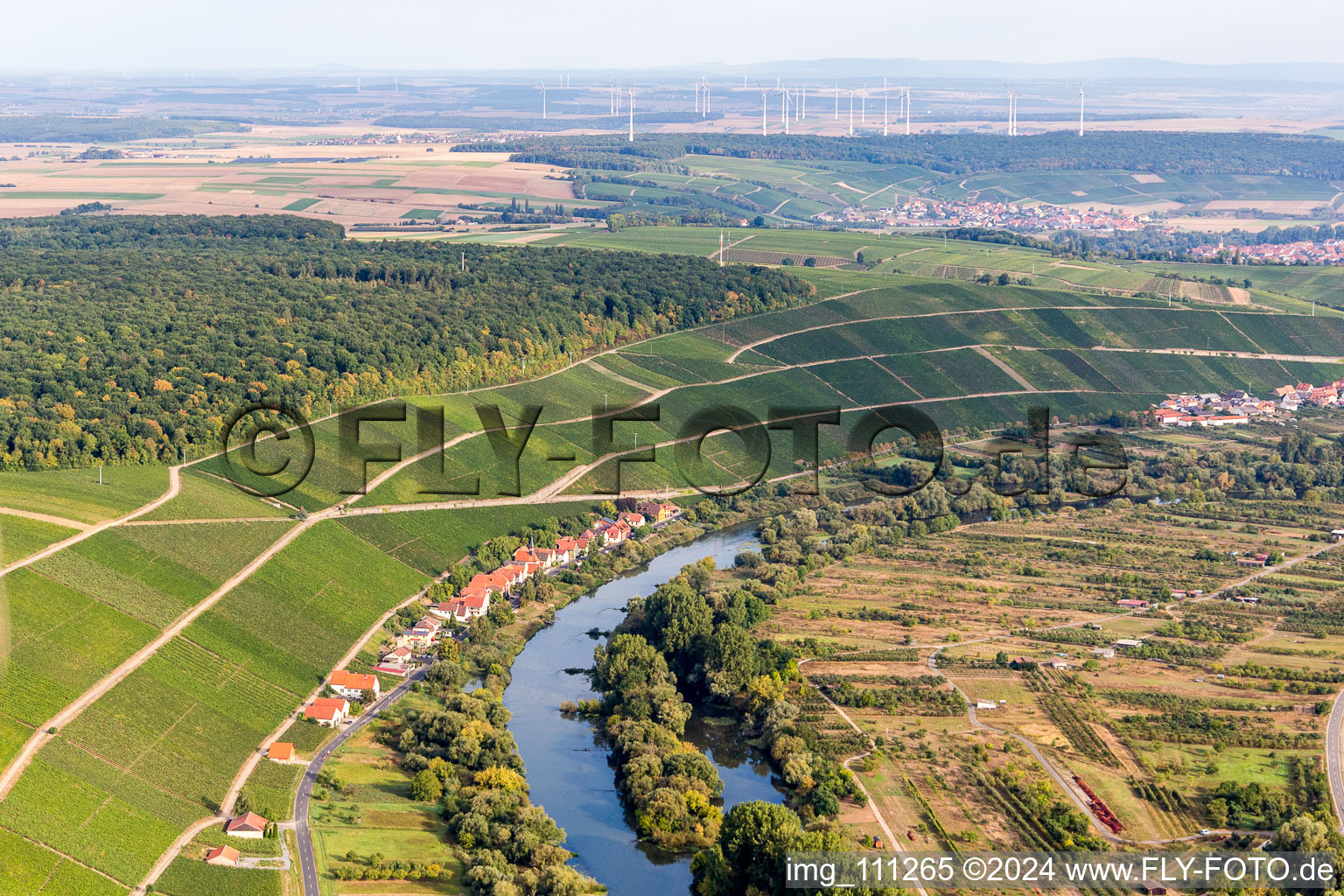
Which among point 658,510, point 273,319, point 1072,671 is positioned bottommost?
point 1072,671

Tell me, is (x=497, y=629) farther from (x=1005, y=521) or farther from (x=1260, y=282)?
(x=1260, y=282)

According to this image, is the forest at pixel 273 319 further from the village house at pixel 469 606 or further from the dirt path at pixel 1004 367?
the village house at pixel 469 606

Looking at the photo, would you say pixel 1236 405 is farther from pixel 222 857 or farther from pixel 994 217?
pixel 994 217

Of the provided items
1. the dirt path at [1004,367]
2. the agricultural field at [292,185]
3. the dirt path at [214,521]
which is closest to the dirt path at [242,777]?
the dirt path at [214,521]

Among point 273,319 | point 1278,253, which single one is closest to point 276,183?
point 273,319

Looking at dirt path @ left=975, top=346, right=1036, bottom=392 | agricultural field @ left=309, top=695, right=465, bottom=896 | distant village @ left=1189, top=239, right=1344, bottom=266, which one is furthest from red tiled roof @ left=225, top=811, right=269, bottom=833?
distant village @ left=1189, top=239, right=1344, bottom=266

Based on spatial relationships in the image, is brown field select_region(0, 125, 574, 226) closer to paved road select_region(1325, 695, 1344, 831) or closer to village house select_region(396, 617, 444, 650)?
village house select_region(396, 617, 444, 650)
